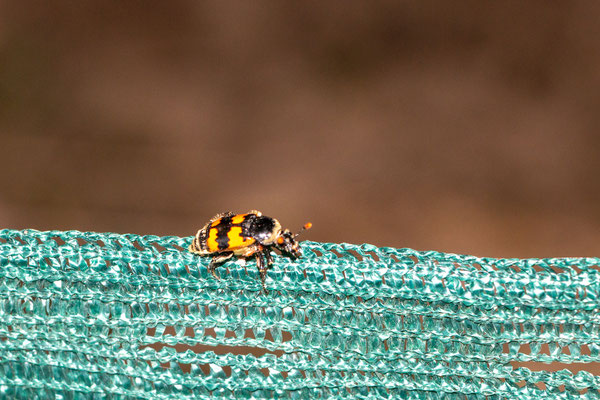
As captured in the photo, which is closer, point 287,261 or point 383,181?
point 287,261

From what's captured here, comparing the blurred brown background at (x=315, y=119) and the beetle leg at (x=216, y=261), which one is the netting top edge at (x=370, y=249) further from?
the blurred brown background at (x=315, y=119)

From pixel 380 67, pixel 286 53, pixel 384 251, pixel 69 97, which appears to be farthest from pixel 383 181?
pixel 384 251

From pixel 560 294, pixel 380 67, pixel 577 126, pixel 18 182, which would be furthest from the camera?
pixel 380 67

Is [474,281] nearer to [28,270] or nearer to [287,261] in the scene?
[287,261]

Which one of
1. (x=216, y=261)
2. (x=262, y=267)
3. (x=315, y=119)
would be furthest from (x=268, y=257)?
(x=315, y=119)

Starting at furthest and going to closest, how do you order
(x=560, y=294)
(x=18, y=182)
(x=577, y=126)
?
(x=577, y=126) < (x=18, y=182) < (x=560, y=294)

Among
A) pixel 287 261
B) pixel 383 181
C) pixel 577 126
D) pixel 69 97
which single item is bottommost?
pixel 287 261

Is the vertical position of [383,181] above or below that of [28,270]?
above
